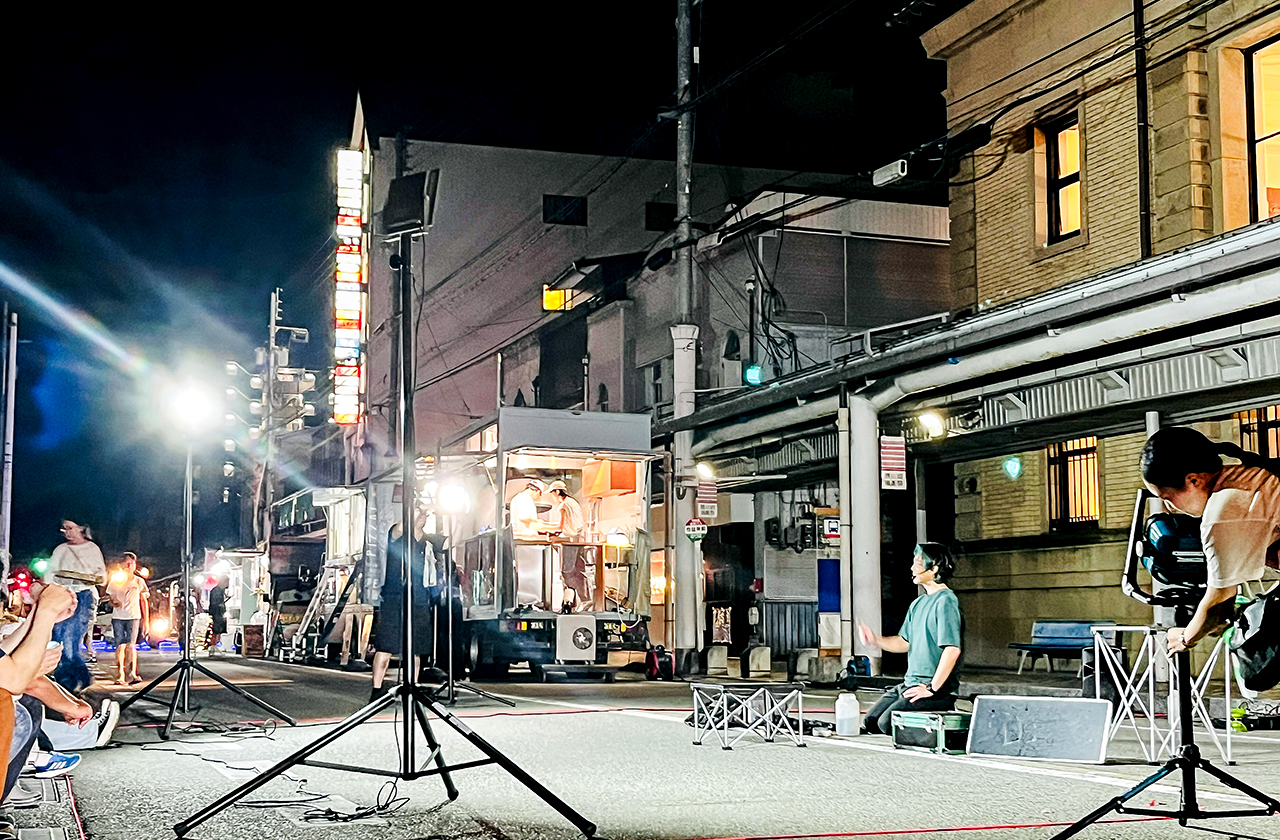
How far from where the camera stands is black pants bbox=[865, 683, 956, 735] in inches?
440

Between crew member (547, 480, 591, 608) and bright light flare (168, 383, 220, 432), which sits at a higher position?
bright light flare (168, 383, 220, 432)

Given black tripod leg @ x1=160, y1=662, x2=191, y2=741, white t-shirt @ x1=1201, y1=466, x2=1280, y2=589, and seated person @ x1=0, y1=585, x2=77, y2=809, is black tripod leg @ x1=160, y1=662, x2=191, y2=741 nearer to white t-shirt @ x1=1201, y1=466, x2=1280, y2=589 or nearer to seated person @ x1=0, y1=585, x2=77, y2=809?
seated person @ x1=0, y1=585, x2=77, y2=809

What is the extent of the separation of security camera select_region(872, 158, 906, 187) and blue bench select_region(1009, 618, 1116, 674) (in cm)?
711

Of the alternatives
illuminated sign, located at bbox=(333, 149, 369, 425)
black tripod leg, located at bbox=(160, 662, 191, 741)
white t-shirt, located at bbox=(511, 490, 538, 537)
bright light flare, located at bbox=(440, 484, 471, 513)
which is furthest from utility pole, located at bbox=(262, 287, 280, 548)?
black tripod leg, located at bbox=(160, 662, 191, 741)

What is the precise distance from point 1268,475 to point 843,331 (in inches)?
1010

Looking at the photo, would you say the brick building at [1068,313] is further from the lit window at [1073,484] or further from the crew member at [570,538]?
the crew member at [570,538]

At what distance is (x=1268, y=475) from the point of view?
5.33 m

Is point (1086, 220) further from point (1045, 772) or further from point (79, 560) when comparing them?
point (79, 560)

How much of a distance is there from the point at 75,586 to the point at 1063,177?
15.7m

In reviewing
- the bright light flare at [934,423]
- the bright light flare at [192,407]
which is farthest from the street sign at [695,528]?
the bright light flare at [192,407]

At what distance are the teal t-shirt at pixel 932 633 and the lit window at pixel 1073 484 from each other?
1192 cm

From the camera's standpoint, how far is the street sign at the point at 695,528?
23688mm

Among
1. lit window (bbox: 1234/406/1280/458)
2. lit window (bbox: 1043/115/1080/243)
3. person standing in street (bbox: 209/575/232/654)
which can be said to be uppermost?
lit window (bbox: 1043/115/1080/243)

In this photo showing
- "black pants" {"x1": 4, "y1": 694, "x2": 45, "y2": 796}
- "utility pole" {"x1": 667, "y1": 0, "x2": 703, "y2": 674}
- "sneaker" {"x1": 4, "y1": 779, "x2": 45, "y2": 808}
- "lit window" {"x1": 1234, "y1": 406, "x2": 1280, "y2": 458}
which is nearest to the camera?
"black pants" {"x1": 4, "y1": 694, "x2": 45, "y2": 796}
